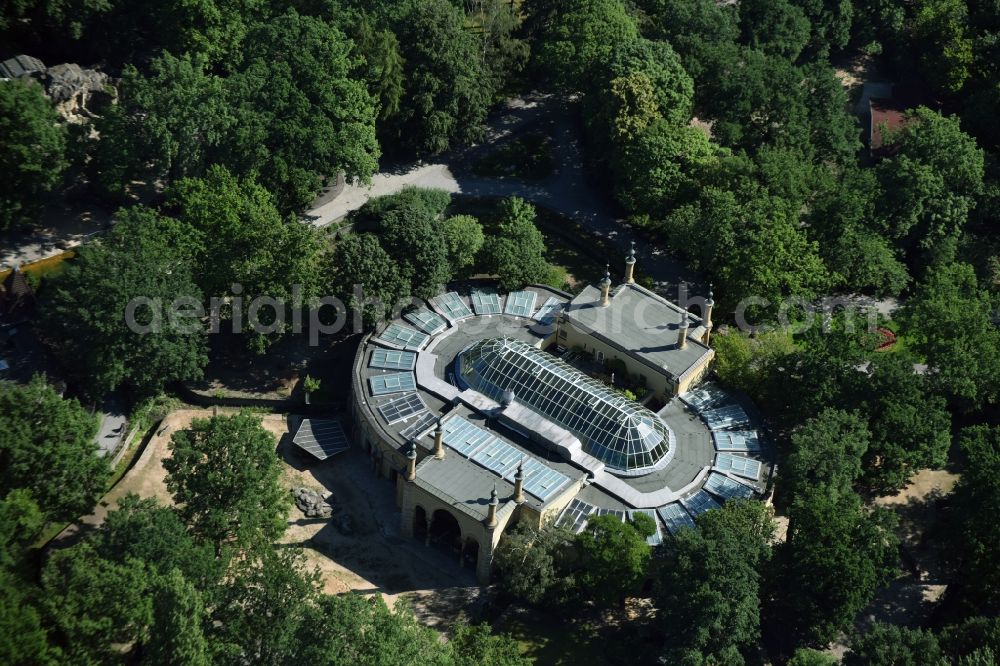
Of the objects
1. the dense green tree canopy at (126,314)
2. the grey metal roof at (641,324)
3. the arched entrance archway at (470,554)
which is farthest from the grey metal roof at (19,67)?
the arched entrance archway at (470,554)

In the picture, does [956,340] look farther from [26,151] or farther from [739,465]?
[26,151]

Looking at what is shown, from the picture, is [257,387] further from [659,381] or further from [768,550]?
[768,550]

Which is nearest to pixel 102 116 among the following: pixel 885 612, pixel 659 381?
pixel 659 381

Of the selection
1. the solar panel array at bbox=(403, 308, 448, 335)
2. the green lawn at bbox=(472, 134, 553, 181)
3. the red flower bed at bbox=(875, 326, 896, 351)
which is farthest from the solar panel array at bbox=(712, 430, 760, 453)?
the green lawn at bbox=(472, 134, 553, 181)

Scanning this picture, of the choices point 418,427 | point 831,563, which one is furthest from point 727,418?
point 418,427

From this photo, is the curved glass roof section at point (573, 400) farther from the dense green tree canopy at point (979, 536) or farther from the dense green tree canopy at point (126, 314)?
the dense green tree canopy at point (126, 314)

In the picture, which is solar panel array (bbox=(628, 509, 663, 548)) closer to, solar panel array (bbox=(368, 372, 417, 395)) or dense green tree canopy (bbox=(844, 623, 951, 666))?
dense green tree canopy (bbox=(844, 623, 951, 666))
